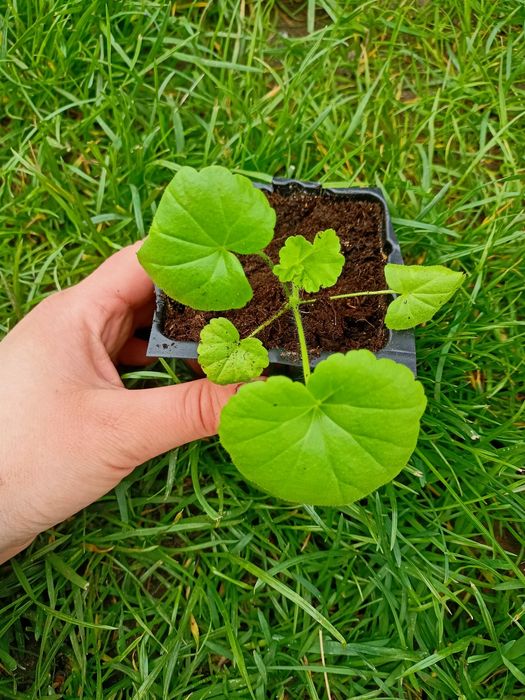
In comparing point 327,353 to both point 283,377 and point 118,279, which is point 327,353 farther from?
point 118,279

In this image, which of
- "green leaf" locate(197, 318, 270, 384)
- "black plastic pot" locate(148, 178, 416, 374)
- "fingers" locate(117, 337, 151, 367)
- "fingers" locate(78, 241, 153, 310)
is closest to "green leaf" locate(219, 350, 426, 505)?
"green leaf" locate(197, 318, 270, 384)

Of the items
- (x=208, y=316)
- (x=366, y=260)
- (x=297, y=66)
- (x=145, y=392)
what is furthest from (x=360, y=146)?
(x=145, y=392)

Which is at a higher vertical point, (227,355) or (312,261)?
(312,261)

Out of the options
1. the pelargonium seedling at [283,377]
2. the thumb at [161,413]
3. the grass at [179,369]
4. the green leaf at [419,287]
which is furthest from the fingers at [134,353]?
the green leaf at [419,287]

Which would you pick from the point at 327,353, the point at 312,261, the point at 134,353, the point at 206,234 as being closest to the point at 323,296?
the point at 327,353

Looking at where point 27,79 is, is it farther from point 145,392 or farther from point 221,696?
point 221,696

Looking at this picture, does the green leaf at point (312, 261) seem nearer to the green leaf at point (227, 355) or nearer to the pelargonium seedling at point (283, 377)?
the pelargonium seedling at point (283, 377)

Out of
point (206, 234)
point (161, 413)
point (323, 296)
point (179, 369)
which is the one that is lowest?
point (179, 369)
